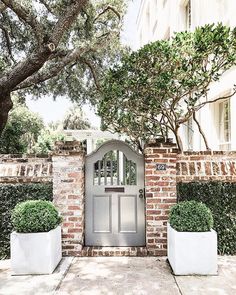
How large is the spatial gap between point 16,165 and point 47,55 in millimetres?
2455

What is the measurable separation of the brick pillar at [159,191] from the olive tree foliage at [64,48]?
3.57 meters

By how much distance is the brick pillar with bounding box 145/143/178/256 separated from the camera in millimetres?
5258

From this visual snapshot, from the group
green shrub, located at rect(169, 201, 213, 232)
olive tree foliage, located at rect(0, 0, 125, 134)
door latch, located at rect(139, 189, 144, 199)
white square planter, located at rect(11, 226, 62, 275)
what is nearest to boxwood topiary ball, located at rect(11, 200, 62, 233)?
white square planter, located at rect(11, 226, 62, 275)

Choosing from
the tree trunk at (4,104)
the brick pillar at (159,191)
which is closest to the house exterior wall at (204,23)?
the brick pillar at (159,191)

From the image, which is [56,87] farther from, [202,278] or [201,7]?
[202,278]

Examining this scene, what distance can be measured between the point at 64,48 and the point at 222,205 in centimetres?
730

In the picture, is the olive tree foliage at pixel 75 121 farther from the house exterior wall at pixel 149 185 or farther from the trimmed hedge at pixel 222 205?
the trimmed hedge at pixel 222 205

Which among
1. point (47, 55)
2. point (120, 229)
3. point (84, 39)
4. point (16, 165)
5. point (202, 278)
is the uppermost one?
point (84, 39)

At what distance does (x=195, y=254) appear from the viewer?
4.34 metres

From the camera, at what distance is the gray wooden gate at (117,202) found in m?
5.55

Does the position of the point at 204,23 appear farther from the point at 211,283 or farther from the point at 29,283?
the point at 29,283

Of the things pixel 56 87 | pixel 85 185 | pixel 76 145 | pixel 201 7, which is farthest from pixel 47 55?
pixel 56 87

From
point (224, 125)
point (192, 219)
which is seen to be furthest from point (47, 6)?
point (192, 219)

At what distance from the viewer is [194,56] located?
16.6 ft
